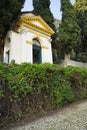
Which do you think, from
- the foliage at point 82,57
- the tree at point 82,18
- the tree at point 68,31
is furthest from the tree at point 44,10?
the foliage at point 82,57

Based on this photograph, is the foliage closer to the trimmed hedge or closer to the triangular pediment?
the triangular pediment

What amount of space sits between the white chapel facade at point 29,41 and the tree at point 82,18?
597 centimetres

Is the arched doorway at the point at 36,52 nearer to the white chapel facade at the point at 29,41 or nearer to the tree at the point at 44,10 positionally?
the white chapel facade at the point at 29,41

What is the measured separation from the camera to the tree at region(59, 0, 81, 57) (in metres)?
26.0

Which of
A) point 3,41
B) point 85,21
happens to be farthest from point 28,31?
point 85,21

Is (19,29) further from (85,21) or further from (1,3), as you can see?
(85,21)

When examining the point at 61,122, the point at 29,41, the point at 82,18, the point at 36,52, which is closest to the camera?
the point at 61,122

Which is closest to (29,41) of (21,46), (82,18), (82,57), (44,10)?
(21,46)

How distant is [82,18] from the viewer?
3047cm

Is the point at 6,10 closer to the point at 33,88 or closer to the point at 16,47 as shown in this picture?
the point at 16,47

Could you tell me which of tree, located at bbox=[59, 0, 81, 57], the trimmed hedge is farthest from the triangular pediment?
the trimmed hedge

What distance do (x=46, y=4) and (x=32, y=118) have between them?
21724 mm

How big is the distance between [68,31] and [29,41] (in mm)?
5843

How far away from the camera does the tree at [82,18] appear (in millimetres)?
29812
